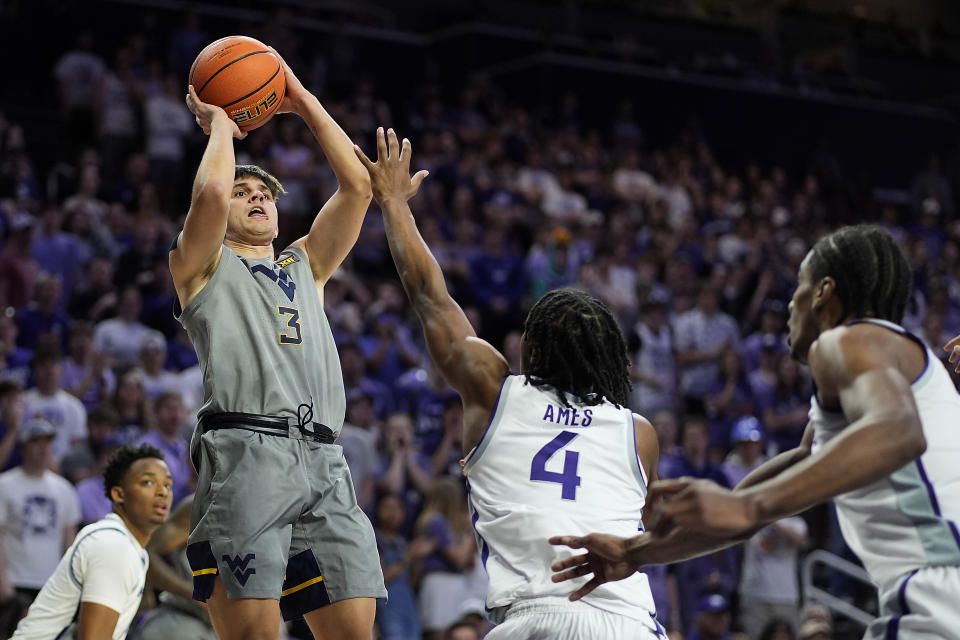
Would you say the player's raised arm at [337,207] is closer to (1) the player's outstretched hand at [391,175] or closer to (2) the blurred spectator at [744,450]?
(1) the player's outstretched hand at [391,175]

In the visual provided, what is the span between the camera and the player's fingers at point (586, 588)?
3.46 m

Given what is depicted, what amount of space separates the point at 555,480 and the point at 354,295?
8.23 metres

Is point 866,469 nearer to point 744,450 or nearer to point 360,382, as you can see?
point 360,382

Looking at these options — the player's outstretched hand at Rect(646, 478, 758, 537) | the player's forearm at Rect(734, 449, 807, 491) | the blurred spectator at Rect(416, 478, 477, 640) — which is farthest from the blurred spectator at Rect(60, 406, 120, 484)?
the player's outstretched hand at Rect(646, 478, 758, 537)

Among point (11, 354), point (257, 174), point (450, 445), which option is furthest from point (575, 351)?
point (11, 354)

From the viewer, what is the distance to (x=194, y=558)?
14.0 ft

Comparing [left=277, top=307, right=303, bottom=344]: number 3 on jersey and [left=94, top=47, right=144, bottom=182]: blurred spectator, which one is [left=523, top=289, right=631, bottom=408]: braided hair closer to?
[left=277, top=307, right=303, bottom=344]: number 3 on jersey

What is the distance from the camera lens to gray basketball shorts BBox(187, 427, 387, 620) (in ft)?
13.6

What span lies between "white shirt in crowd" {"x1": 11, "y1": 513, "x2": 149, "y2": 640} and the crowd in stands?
276cm

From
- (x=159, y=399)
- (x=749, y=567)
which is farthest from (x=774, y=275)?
(x=159, y=399)

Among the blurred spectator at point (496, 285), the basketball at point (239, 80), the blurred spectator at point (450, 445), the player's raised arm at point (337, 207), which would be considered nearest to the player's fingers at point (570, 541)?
the player's raised arm at point (337, 207)

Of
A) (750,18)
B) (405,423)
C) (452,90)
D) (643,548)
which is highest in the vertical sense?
(750,18)

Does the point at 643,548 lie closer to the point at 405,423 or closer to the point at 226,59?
the point at 226,59

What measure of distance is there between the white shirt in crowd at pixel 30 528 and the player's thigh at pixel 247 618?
4444 mm
